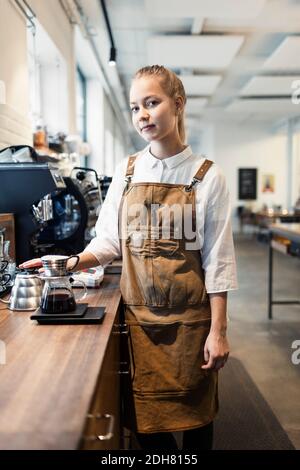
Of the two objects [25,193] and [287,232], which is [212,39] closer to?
[287,232]

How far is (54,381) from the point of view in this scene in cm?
87

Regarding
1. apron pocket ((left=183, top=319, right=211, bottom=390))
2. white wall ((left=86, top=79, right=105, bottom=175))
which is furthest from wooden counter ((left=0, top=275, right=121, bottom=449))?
white wall ((left=86, top=79, right=105, bottom=175))

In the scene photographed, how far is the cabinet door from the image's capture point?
2.67 feet

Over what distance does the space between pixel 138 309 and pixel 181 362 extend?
0.21 metres

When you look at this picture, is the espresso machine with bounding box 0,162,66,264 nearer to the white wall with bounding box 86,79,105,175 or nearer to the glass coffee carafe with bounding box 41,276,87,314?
the glass coffee carafe with bounding box 41,276,87,314

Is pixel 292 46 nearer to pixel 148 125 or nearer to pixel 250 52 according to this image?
pixel 250 52

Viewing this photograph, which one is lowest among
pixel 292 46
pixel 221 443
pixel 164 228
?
pixel 221 443

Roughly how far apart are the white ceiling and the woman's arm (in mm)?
3899

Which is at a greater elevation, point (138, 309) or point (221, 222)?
point (221, 222)

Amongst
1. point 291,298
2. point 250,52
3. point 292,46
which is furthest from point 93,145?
point 291,298

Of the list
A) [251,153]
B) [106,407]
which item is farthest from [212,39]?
[251,153]

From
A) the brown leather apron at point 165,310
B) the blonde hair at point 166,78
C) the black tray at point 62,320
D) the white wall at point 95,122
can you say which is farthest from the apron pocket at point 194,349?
the white wall at point 95,122

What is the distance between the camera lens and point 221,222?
1347mm

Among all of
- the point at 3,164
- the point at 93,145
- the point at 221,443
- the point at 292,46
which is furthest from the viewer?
the point at 93,145
